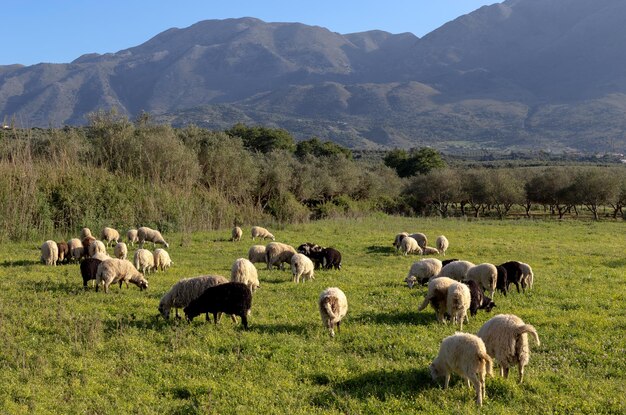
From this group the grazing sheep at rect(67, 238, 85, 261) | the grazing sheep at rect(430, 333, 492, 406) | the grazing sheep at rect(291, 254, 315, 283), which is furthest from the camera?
the grazing sheep at rect(67, 238, 85, 261)

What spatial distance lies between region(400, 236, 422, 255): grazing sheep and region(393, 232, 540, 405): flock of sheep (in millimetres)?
8221

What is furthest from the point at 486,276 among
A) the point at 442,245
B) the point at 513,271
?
the point at 442,245

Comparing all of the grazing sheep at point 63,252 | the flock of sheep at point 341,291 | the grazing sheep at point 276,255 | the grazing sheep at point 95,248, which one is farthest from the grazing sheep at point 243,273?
the grazing sheep at point 63,252

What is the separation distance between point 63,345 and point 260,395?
4.43 metres

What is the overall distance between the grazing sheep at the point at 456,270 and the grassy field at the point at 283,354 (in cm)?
106

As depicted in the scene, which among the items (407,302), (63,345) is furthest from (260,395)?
(407,302)

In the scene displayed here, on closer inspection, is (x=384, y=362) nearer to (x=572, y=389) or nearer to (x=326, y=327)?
(x=326, y=327)

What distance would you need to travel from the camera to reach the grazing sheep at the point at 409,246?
2442cm

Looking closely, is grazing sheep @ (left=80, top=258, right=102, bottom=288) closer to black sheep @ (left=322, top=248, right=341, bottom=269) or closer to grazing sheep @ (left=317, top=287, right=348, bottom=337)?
grazing sheep @ (left=317, top=287, right=348, bottom=337)

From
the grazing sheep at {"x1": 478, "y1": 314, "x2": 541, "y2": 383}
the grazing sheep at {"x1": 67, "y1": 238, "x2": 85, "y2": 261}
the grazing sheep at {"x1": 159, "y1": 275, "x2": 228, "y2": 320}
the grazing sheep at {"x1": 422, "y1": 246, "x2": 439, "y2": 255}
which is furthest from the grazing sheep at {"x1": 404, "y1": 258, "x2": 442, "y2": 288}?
A: the grazing sheep at {"x1": 67, "y1": 238, "x2": 85, "y2": 261}

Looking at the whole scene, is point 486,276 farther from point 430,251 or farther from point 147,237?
point 147,237

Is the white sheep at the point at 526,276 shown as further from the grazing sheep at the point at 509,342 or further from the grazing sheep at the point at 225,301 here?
the grazing sheep at the point at 225,301

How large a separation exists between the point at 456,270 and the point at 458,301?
4.33 m

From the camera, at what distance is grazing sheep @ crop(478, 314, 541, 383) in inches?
316
